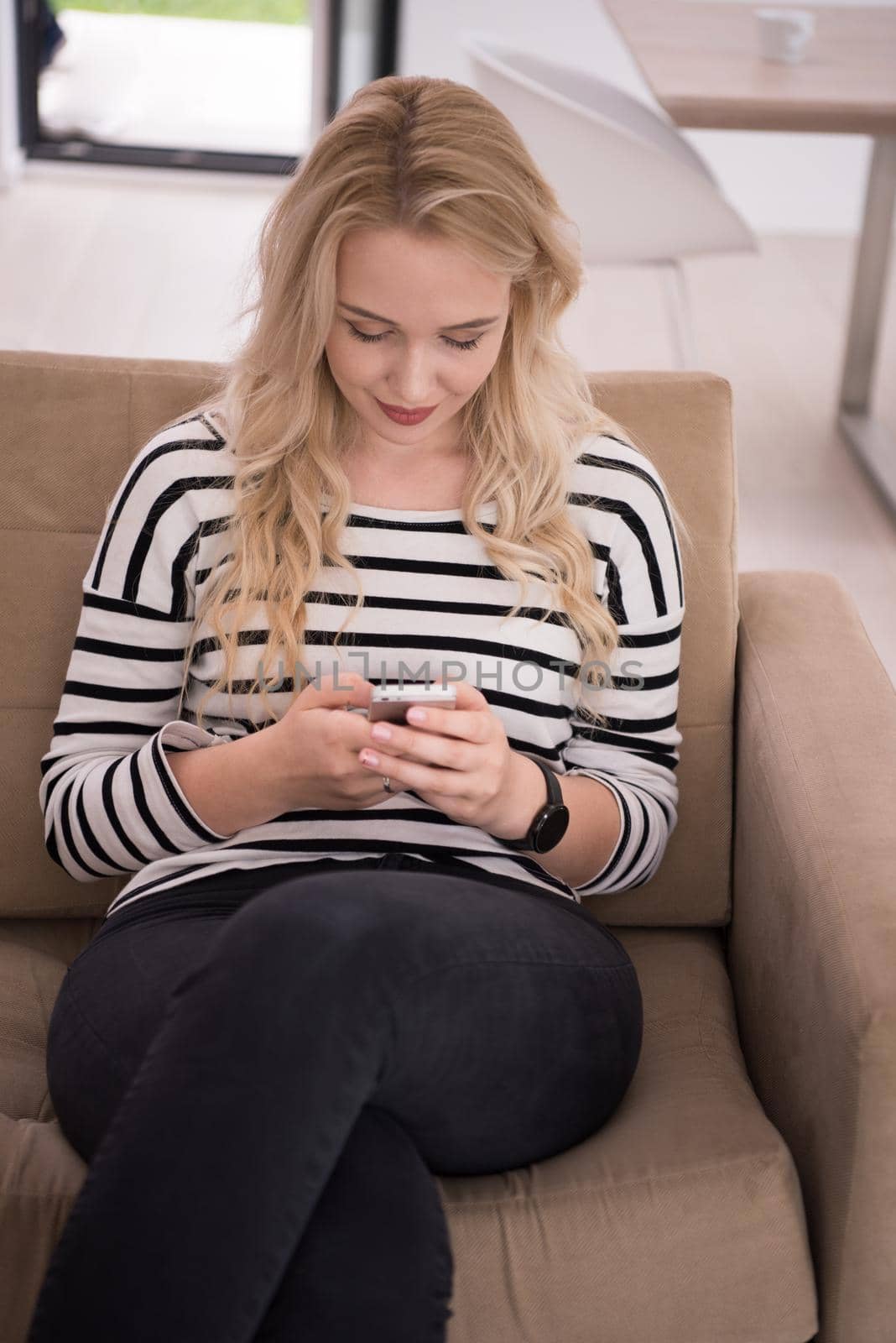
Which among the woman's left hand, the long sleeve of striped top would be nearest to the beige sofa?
the long sleeve of striped top

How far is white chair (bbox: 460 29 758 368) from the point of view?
3.28 meters

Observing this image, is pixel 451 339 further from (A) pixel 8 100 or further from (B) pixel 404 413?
(A) pixel 8 100

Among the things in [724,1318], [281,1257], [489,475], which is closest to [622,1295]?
[724,1318]

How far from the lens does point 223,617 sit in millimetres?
1292

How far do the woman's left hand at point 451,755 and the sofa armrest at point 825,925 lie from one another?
0.28 m

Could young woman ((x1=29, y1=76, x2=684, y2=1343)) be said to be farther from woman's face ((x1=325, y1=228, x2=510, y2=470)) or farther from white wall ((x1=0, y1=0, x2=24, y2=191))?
white wall ((x1=0, y1=0, x2=24, y2=191))

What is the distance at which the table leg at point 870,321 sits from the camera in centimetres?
357

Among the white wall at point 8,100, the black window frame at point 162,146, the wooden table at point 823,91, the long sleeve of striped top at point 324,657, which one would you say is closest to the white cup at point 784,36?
the wooden table at point 823,91

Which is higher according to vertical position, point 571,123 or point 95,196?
point 571,123

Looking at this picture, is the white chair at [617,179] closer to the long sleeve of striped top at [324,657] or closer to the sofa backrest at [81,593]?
the sofa backrest at [81,593]

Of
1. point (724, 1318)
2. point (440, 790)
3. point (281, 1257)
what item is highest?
point (440, 790)

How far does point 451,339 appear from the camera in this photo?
124cm

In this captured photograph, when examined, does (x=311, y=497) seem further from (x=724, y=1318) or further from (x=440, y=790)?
(x=724, y=1318)

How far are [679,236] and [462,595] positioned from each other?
2369mm
